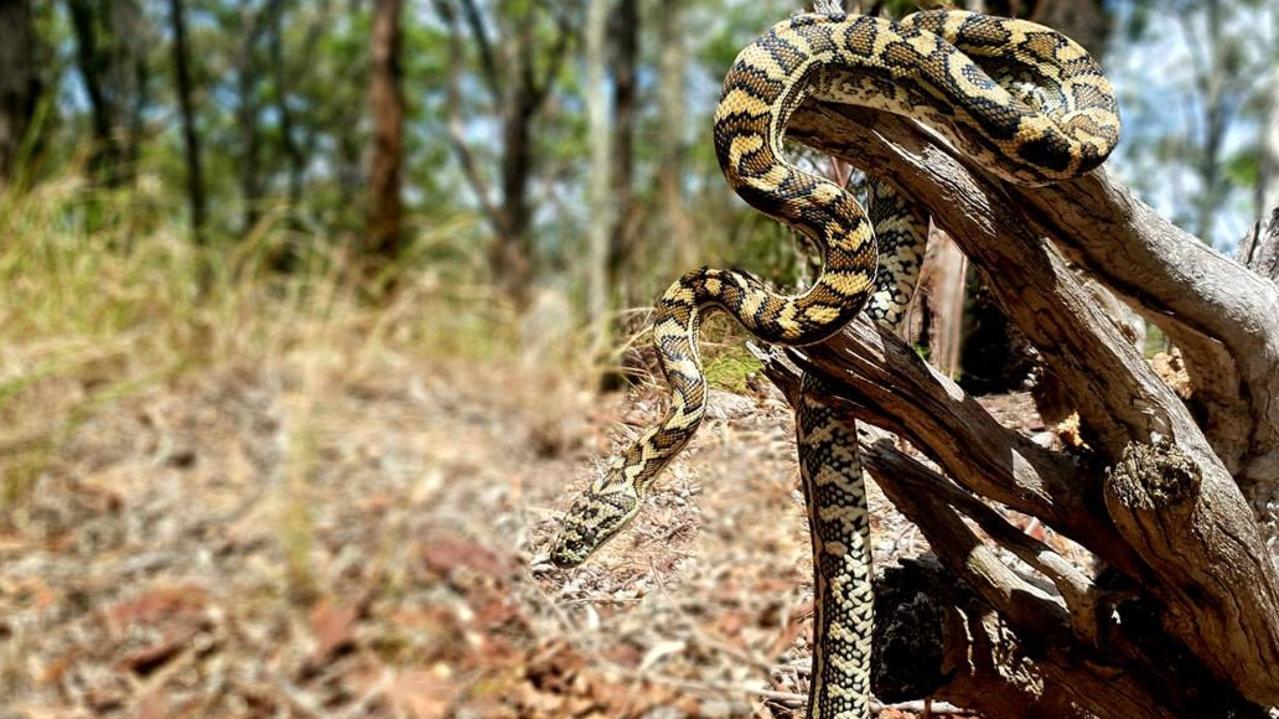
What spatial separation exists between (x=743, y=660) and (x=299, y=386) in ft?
14.5

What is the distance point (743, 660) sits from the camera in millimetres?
3117

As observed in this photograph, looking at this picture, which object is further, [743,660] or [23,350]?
[23,350]

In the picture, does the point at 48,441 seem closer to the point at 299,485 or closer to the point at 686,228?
the point at 299,485

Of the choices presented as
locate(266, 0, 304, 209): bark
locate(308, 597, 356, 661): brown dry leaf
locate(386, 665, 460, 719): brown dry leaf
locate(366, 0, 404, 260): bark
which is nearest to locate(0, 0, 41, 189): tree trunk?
locate(366, 0, 404, 260): bark

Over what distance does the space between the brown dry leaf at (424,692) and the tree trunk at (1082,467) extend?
216 centimetres

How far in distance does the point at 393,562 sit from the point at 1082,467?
3.58 metres

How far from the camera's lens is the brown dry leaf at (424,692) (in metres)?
4.11

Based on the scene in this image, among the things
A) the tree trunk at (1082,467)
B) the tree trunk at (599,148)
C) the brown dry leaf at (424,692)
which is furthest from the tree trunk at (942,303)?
the tree trunk at (599,148)

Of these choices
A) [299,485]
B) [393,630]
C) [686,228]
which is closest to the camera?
[686,228]

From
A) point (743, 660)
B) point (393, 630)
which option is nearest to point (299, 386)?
point (393, 630)

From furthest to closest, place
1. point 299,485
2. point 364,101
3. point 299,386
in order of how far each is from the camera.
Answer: point 364,101
point 299,386
point 299,485

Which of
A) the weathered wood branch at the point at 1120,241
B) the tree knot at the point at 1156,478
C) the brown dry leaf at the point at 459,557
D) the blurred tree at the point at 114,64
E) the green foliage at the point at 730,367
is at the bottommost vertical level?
the brown dry leaf at the point at 459,557

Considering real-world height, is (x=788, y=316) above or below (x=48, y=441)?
above

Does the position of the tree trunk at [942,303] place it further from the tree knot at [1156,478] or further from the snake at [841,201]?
the tree knot at [1156,478]
